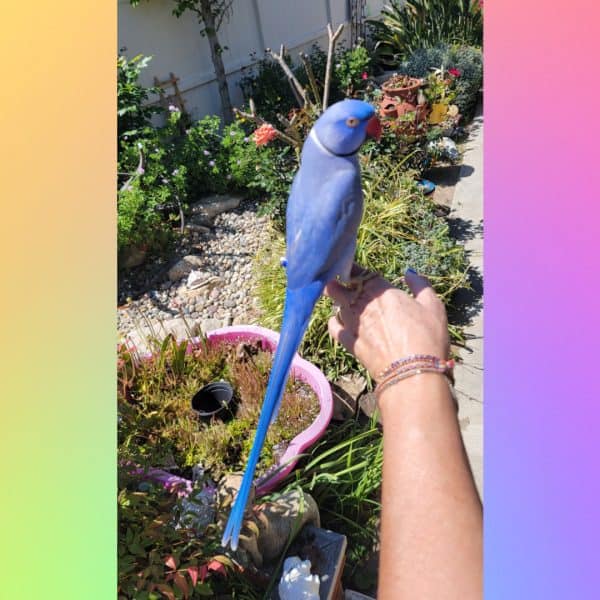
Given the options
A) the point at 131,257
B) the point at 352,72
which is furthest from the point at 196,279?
the point at 352,72

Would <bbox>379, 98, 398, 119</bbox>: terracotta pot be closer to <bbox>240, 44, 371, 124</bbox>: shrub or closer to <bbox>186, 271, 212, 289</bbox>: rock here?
<bbox>240, 44, 371, 124</bbox>: shrub

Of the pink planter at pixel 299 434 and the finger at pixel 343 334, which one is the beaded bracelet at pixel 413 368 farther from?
the pink planter at pixel 299 434

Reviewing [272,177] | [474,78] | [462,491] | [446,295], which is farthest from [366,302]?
[474,78]

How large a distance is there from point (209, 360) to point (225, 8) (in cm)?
445

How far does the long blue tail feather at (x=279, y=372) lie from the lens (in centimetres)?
102

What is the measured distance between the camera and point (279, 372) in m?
1.03

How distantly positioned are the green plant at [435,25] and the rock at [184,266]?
4945 mm

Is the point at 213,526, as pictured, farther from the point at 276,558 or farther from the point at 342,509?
the point at 342,509

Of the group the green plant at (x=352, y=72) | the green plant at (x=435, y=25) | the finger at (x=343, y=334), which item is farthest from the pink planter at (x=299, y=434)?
the green plant at (x=435, y=25)

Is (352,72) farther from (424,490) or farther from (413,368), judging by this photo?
(424,490)

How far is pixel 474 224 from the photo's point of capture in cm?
382

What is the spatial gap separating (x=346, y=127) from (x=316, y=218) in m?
0.18

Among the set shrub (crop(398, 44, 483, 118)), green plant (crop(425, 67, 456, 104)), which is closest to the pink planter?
green plant (crop(425, 67, 456, 104))

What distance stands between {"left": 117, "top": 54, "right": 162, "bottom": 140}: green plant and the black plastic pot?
2.50 meters
